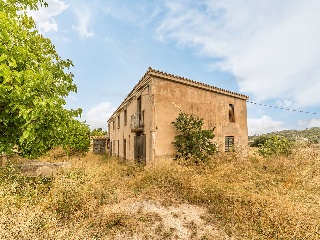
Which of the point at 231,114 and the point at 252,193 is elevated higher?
the point at 231,114

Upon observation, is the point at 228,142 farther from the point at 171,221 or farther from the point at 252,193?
the point at 171,221

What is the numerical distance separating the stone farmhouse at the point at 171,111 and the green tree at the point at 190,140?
50 centimetres

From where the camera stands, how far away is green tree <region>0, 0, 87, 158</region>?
4.82m

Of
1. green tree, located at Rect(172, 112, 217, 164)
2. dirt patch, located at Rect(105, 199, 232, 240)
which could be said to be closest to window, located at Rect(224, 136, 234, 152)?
green tree, located at Rect(172, 112, 217, 164)

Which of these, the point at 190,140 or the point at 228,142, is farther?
the point at 228,142

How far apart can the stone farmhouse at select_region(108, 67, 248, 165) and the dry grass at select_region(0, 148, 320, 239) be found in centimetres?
348

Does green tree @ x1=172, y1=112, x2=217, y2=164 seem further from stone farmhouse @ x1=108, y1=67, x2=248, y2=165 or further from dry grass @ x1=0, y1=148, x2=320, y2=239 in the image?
dry grass @ x1=0, y1=148, x2=320, y2=239

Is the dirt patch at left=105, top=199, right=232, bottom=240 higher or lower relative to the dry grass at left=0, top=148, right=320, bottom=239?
lower

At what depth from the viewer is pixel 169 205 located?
678 centimetres

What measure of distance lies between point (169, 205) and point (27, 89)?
5205 mm

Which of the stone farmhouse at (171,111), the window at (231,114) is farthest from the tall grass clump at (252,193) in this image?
the window at (231,114)

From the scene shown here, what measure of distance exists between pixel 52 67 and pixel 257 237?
8245 mm

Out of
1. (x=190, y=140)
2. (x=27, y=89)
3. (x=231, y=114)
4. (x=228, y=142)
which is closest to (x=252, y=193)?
(x=190, y=140)

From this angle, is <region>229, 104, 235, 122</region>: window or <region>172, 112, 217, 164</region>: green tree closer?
<region>172, 112, 217, 164</region>: green tree
